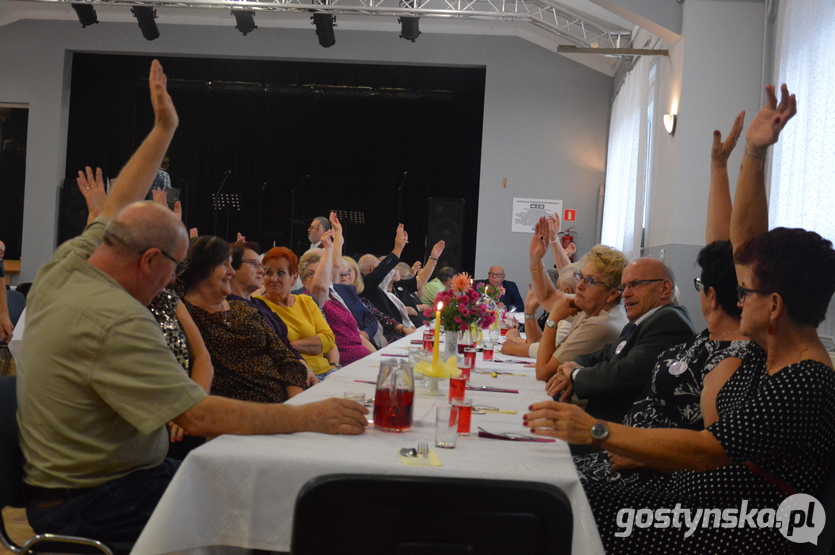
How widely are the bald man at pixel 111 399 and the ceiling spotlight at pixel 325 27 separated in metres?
8.18

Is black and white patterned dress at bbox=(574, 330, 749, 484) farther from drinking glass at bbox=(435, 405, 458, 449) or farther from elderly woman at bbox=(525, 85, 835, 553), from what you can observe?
drinking glass at bbox=(435, 405, 458, 449)

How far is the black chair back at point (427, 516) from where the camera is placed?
1024mm

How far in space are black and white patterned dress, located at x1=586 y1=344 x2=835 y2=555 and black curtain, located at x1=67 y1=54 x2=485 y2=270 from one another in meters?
9.37

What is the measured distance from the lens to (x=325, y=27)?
31.0 ft

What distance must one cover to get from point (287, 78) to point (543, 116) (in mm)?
4084

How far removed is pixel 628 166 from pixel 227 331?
20.8 feet

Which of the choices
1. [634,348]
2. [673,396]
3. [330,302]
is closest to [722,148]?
[634,348]

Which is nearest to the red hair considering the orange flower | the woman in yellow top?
the woman in yellow top

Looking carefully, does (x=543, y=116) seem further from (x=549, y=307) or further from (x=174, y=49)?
(x=549, y=307)

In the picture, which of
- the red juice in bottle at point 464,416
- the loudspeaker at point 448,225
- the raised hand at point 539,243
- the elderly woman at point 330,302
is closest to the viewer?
the red juice in bottle at point 464,416

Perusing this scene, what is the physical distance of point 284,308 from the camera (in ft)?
12.3

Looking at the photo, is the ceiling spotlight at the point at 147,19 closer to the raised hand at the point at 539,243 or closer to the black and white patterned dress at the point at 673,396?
the raised hand at the point at 539,243

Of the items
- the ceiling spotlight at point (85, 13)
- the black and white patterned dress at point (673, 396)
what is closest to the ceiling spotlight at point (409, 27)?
the ceiling spotlight at point (85, 13)

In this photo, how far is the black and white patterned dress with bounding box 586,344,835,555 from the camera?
1.49 m
